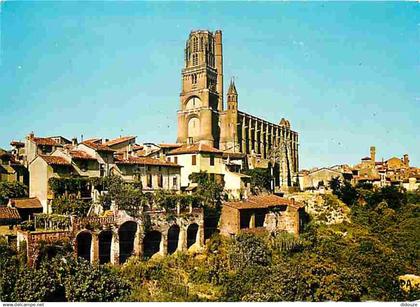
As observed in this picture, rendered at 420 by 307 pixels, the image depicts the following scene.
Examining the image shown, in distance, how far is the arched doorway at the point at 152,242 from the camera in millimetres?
30906

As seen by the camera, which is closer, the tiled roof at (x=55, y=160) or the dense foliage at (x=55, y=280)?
the dense foliage at (x=55, y=280)

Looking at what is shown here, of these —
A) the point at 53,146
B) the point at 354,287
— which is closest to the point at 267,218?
the point at 354,287

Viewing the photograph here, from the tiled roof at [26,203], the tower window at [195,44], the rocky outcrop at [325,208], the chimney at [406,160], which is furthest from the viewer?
the chimney at [406,160]

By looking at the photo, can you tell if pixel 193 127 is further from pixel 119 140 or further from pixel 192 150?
pixel 192 150

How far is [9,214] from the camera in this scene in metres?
28.3

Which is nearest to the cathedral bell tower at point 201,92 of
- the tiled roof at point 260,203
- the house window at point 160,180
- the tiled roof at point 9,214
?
the house window at point 160,180

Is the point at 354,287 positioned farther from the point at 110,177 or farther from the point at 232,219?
the point at 110,177

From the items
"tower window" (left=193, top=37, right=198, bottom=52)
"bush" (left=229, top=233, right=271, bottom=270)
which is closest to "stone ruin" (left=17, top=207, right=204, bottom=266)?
"bush" (left=229, top=233, right=271, bottom=270)

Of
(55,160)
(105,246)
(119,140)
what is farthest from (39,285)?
(119,140)

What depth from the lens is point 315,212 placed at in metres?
43.9

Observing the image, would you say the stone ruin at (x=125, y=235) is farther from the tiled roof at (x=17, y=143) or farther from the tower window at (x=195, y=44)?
the tower window at (x=195, y=44)

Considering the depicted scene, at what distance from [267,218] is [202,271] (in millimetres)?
10261

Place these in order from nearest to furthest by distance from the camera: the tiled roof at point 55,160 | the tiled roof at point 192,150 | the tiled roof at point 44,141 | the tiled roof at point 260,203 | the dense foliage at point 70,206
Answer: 1. the dense foliage at point 70,206
2. the tiled roof at point 55,160
3. the tiled roof at point 260,203
4. the tiled roof at point 44,141
5. the tiled roof at point 192,150

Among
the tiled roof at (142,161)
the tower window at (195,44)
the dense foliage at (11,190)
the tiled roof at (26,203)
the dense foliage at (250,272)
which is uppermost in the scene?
the tower window at (195,44)
